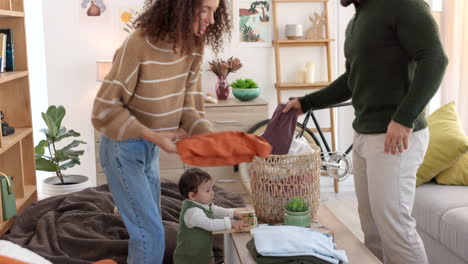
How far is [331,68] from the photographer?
506 centimetres

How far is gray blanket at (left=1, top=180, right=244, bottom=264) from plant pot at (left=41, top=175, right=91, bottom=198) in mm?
415

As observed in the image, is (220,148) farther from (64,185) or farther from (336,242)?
(64,185)

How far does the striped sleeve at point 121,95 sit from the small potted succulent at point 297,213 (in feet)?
2.57

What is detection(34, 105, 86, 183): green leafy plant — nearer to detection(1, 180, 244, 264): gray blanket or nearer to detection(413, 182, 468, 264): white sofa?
detection(1, 180, 244, 264): gray blanket

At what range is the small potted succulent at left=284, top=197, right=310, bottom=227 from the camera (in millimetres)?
2449

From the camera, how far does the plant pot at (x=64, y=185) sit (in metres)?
4.20

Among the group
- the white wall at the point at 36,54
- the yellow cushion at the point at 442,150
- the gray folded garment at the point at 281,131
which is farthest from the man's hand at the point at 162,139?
the white wall at the point at 36,54

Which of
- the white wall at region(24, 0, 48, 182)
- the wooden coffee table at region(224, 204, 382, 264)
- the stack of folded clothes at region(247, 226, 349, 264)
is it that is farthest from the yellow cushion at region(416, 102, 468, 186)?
the white wall at region(24, 0, 48, 182)

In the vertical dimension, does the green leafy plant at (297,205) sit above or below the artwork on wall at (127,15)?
below

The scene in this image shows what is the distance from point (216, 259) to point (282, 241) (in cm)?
103

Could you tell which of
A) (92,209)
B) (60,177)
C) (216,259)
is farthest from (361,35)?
(60,177)

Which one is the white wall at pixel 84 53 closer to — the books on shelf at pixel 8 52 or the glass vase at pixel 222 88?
the glass vase at pixel 222 88

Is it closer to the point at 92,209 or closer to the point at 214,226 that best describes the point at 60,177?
the point at 92,209

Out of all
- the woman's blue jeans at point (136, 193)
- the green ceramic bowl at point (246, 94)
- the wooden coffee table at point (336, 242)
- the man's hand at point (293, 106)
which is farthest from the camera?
the green ceramic bowl at point (246, 94)
